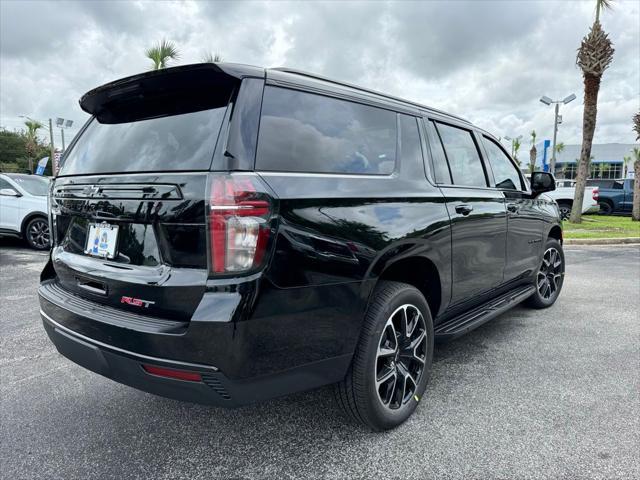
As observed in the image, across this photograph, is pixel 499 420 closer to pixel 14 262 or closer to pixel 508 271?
pixel 508 271

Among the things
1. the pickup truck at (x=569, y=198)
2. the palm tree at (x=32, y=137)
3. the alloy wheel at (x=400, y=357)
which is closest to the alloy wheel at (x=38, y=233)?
the alloy wheel at (x=400, y=357)

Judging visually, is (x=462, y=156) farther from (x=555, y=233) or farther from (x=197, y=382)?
(x=197, y=382)

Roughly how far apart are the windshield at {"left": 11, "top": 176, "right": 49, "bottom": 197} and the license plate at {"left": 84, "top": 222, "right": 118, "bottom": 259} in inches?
309

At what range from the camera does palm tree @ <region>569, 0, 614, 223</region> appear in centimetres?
1415

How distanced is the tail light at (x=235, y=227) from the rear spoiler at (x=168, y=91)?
0.44 m

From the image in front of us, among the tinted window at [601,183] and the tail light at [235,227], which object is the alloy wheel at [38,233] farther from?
the tinted window at [601,183]

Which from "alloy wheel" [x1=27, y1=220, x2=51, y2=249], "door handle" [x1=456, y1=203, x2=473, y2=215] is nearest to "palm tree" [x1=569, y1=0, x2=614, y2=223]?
"door handle" [x1=456, y1=203, x2=473, y2=215]

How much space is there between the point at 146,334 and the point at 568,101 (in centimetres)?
2563

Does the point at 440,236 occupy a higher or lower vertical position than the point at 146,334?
higher

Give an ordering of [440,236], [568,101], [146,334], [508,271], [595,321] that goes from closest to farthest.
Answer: [146,334]
[440,236]
[508,271]
[595,321]
[568,101]

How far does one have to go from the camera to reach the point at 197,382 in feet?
5.88

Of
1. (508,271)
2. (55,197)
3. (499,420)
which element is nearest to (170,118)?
(55,197)

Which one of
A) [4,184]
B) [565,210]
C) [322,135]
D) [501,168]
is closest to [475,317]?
[501,168]

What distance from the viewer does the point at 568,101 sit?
2245 centimetres
